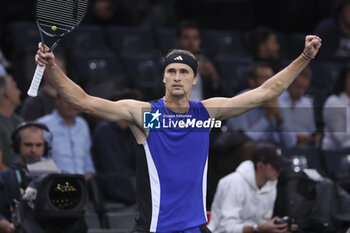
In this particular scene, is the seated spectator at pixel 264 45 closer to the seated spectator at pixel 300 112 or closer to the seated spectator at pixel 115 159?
the seated spectator at pixel 300 112

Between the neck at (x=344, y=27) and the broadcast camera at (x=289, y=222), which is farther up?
the neck at (x=344, y=27)

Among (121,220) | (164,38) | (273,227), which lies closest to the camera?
(273,227)

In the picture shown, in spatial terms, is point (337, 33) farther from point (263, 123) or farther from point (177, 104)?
point (177, 104)

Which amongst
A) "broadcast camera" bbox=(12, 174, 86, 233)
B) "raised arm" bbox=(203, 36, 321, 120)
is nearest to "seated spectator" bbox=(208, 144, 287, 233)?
"broadcast camera" bbox=(12, 174, 86, 233)

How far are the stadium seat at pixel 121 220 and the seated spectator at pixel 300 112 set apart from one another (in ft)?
7.65

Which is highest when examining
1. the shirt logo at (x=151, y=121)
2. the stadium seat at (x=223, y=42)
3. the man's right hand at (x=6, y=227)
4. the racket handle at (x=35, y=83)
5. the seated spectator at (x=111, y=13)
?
the seated spectator at (x=111, y=13)

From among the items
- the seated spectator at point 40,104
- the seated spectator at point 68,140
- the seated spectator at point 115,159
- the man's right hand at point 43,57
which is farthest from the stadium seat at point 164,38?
the man's right hand at point 43,57

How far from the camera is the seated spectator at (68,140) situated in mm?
8359

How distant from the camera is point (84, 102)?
530 centimetres

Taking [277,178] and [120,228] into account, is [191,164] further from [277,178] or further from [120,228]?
[120,228]

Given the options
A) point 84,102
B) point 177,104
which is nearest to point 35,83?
point 84,102

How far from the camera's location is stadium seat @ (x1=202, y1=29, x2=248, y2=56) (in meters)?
11.8

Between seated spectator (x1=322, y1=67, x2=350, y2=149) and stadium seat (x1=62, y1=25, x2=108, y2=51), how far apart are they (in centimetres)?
318

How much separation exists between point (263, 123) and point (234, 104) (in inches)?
136
